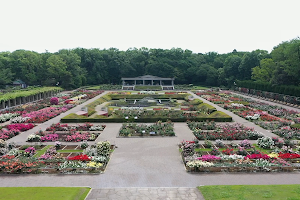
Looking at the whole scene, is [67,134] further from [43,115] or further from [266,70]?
[266,70]

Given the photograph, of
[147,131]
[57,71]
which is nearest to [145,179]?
[147,131]

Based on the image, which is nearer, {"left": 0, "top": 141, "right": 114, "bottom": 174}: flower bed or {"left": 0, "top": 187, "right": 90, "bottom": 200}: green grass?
{"left": 0, "top": 187, "right": 90, "bottom": 200}: green grass

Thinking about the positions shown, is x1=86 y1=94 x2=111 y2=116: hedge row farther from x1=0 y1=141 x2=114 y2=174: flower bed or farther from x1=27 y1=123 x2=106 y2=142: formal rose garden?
x1=0 y1=141 x2=114 y2=174: flower bed

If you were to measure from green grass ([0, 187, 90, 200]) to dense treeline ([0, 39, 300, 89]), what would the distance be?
4968 cm

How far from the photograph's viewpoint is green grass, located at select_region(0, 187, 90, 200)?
9.79 metres

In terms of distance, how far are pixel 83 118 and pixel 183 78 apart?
5338 cm

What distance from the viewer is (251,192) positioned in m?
10.4

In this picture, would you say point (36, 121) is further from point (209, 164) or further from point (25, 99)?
point (209, 164)

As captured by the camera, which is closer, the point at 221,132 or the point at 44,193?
the point at 44,193

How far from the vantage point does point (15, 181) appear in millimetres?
11930

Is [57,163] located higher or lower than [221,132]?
lower

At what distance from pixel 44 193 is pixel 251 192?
355 inches

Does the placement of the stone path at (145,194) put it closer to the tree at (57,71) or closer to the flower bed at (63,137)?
the flower bed at (63,137)

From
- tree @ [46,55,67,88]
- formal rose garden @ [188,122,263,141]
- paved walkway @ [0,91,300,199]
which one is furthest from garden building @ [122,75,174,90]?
paved walkway @ [0,91,300,199]
